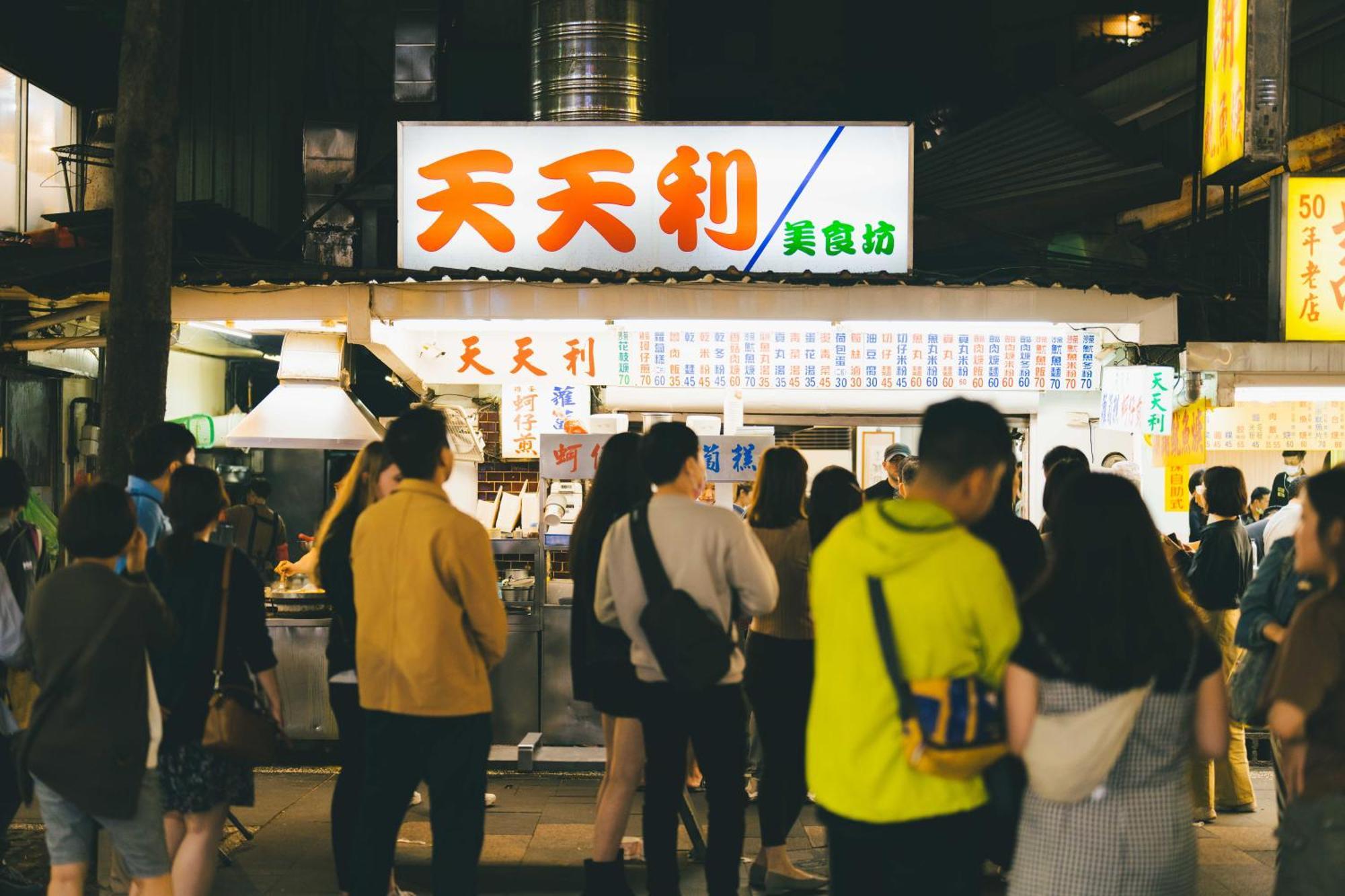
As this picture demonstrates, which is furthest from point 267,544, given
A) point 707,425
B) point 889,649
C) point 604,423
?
point 889,649

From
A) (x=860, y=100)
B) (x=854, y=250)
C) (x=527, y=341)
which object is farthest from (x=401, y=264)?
(x=860, y=100)

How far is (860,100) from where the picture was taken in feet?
64.6

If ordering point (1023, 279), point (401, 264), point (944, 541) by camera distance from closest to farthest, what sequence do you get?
point (944, 541) → point (1023, 279) → point (401, 264)

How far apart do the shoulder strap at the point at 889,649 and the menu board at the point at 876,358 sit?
6984 millimetres

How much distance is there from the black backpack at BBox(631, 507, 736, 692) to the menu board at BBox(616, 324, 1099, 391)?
5237 millimetres

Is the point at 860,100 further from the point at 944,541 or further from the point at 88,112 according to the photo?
the point at 944,541

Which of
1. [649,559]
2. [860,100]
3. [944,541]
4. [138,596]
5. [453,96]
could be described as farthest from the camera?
[860,100]

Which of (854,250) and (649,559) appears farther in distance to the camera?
(854,250)

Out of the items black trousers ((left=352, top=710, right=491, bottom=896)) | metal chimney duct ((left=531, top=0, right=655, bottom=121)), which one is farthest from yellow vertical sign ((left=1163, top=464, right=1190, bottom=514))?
black trousers ((left=352, top=710, right=491, bottom=896))

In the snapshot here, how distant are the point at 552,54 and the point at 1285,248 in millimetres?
7162

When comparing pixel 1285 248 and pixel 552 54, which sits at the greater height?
pixel 552 54

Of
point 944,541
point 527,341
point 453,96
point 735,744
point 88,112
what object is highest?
point 453,96

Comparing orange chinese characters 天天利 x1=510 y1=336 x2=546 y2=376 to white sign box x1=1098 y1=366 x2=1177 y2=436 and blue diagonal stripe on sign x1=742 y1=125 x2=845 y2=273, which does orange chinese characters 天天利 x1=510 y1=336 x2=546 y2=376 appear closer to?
blue diagonal stripe on sign x1=742 y1=125 x2=845 y2=273

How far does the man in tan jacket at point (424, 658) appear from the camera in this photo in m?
4.97
